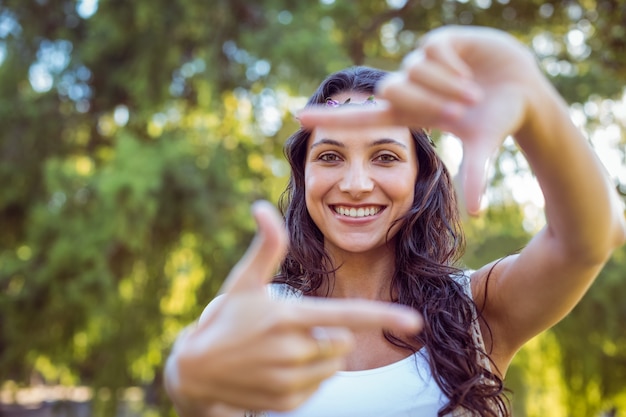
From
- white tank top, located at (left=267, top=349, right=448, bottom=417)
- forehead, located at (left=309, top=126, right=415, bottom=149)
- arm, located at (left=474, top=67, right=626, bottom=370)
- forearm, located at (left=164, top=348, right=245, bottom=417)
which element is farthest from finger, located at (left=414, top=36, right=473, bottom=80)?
white tank top, located at (left=267, top=349, right=448, bottom=417)

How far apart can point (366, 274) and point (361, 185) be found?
0.22m

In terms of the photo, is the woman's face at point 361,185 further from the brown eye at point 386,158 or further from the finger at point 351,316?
the finger at point 351,316

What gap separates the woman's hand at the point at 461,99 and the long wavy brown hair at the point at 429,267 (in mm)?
597

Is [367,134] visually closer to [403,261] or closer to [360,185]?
[360,185]

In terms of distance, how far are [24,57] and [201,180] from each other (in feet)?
6.17

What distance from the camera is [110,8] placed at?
5074mm

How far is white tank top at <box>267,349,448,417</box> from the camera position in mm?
1314

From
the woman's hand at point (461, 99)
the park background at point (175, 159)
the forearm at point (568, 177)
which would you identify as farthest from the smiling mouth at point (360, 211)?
the park background at point (175, 159)

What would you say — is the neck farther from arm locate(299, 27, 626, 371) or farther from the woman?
arm locate(299, 27, 626, 371)

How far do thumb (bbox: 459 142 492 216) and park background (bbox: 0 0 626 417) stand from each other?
11.1 feet

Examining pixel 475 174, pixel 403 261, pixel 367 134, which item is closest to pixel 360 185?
pixel 367 134

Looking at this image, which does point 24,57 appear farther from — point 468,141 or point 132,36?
point 468,141

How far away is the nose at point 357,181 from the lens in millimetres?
1411

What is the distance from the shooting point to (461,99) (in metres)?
0.86
